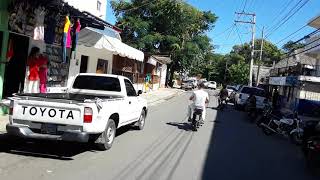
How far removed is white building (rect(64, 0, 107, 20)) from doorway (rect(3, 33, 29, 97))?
5.47 metres

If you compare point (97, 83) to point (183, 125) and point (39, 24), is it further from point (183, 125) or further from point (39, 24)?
point (183, 125)

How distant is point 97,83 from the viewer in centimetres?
1316

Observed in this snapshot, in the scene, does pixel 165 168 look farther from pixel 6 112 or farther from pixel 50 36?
pixel 50 36

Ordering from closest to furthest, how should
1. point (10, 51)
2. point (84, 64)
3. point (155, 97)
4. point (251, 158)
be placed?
point (251, 158)
point (10, 51)
point (84, 64)
point (155, 97)

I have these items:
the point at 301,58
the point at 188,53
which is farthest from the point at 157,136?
the point at 188,53

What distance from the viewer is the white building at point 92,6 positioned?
23.0m

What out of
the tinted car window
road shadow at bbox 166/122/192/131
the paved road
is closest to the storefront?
the paved road

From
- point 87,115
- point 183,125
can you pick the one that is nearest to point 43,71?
point 183,125

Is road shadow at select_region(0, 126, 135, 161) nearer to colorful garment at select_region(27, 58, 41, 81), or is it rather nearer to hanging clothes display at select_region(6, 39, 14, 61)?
hanging clothes display at select_region(6, 39, 14, 61)

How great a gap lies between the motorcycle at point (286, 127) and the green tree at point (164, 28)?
38840 millimetres

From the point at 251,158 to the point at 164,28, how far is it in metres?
49.1

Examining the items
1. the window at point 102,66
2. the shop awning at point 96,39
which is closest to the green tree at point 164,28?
the window at point 102,66

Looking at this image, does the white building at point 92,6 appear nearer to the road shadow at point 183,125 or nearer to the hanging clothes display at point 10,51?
the hanging clothes display at point 10,51

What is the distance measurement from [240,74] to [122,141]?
247 feet
